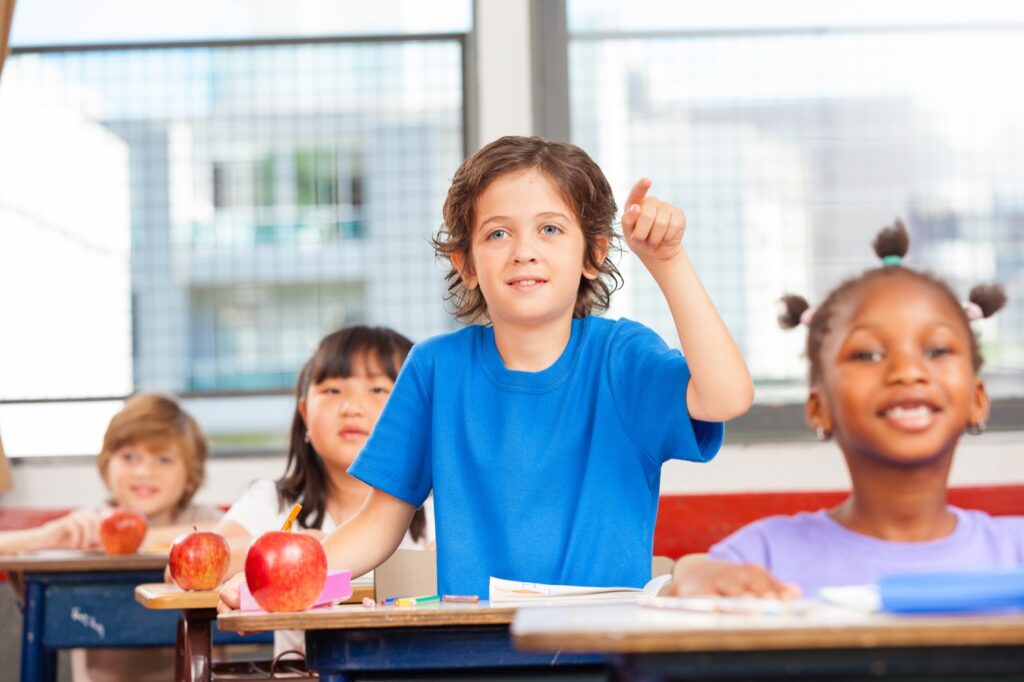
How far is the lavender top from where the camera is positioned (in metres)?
1.34

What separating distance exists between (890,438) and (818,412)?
0.10 meters

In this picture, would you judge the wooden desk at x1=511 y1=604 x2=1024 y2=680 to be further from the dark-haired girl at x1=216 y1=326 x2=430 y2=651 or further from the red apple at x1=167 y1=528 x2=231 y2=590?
the dark-haired girl at x1=216 y1=326 x2=430 y2=651

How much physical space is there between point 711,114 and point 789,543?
3.00m

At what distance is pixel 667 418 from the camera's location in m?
1.74

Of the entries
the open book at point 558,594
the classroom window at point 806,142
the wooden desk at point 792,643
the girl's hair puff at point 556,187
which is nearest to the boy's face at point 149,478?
the classroom window at point 806,142

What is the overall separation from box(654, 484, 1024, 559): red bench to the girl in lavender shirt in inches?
94.1

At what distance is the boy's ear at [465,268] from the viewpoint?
6.59 feet

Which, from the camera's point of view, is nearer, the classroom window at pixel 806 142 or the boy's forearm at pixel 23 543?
the boy's forearm at pixel 23 543

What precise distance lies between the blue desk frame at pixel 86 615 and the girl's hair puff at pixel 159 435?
721 millimetres

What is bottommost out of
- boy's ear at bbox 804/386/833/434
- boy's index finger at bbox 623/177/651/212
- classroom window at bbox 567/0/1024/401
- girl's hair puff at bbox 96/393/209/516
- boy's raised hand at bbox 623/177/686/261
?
girl's hair puff at bbox 96/393/209/516

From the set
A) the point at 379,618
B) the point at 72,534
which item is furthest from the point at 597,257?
the point at 72,534

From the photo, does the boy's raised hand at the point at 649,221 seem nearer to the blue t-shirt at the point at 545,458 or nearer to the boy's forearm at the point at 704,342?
the boy's forearm at the point at 704,342

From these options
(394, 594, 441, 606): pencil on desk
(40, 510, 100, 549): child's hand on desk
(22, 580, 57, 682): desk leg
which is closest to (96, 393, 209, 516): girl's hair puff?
(40, 510, 100, 549): child's hand on desk

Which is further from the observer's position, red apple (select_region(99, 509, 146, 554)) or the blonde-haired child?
the blonde-haired child
